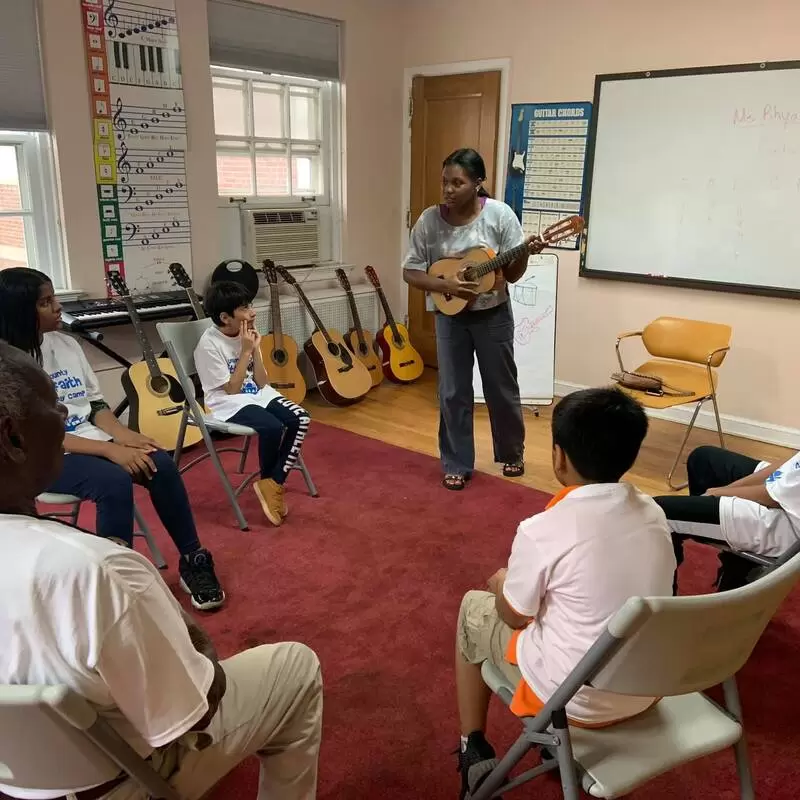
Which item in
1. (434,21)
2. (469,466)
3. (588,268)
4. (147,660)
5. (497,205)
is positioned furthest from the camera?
(434,21)

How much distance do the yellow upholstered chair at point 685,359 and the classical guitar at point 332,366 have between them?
1634 millimetres

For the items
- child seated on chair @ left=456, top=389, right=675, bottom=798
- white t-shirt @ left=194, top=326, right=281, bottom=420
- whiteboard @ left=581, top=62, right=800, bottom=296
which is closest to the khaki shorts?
child seated on chair @ left=456, top=389, right=675, bottom=798

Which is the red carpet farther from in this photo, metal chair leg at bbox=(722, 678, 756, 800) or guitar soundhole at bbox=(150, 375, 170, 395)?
guitar soundhole at bbox=(150, 375, 170, 395)

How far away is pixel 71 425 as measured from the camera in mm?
2373

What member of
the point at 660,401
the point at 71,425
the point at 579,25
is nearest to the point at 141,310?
the point at 71,425

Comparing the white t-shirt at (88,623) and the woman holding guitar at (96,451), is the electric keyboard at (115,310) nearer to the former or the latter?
the woman holding guitar at (96,451)

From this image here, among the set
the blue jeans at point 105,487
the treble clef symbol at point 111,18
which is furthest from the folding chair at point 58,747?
the treble clef symbol at point 111,18

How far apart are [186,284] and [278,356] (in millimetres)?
813

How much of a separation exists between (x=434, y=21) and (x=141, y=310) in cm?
280

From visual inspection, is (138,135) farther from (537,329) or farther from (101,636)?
(101,636)

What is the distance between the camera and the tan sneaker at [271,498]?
2.94 m

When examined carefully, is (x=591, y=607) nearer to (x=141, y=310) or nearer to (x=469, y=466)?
(x=469, y=466)

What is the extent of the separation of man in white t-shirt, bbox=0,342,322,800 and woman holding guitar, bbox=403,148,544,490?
2196 mm

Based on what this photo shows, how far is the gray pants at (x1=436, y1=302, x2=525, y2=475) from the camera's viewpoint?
10.6 feet
